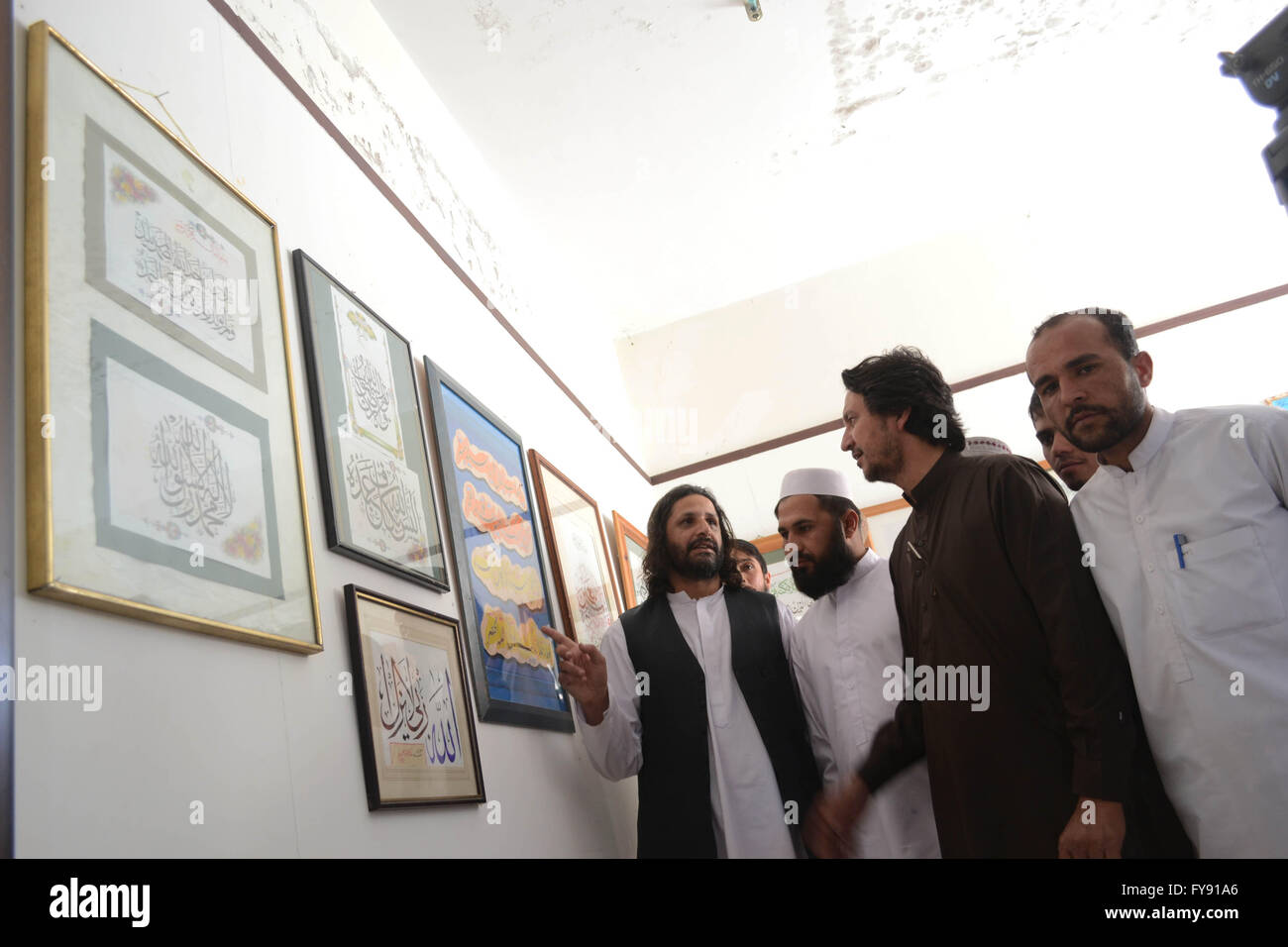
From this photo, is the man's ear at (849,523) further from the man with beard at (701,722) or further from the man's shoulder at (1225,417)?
the man's shoulder at (1225,417)

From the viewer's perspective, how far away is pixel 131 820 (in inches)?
42.9

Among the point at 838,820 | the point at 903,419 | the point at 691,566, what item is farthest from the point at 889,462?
the point at 691,566

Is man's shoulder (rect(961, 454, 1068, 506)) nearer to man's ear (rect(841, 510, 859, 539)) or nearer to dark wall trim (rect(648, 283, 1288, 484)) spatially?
man's ear (rect(841, 510, 859, 539))

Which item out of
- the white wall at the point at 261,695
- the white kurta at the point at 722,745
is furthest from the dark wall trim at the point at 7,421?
the white kurta at the point at 722,745

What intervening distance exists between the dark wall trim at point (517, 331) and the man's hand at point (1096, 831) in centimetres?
213

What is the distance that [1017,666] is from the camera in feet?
5.65

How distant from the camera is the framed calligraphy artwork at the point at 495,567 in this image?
224 centimetres

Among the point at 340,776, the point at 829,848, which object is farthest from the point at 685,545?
the point at 340,776

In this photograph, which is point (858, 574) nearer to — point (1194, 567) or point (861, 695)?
point (861, 695)

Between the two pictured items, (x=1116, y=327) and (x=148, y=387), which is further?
(x=1116, y=327)

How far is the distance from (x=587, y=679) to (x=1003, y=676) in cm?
110

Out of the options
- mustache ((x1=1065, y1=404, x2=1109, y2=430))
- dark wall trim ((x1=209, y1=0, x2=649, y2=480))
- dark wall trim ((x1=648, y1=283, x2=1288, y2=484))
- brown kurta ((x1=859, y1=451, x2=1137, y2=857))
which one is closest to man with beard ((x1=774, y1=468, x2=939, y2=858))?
brown kurta ((x1=859, y1=451, x2=1137, y2=857))

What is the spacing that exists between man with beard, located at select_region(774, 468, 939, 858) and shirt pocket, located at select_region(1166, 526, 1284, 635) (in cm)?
82
